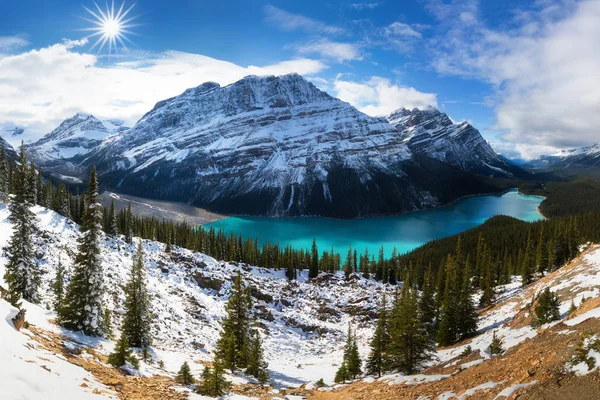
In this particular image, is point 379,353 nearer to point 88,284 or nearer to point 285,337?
point 285,337

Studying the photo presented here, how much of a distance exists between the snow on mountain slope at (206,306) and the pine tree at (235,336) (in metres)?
2.19

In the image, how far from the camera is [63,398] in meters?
9.72

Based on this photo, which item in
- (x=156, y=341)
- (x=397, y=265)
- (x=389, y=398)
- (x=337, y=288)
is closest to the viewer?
(x=389, y=398)

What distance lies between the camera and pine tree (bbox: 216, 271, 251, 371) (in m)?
26.5

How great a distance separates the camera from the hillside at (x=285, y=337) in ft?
40.2

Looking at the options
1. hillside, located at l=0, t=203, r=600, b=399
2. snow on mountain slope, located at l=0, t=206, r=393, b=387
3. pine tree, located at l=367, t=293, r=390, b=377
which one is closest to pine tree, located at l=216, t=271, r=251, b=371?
hillside, located at l=0, t=203, r=600, b=399

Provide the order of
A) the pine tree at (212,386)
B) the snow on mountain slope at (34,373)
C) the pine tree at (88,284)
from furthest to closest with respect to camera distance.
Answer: the pine tree at (88,284)
the pine tree at (212,386)
the snow on mountain slope at (34,373)

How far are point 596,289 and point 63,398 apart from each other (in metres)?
33.2

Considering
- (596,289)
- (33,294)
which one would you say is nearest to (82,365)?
(33,294)

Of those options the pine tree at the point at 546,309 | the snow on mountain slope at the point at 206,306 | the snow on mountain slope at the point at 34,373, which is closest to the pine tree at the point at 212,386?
the snow on mountain slope at the point at 206,306

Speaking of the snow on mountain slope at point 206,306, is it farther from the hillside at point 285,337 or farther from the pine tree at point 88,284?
the pine tree at point 88,284

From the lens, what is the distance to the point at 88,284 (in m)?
22.3

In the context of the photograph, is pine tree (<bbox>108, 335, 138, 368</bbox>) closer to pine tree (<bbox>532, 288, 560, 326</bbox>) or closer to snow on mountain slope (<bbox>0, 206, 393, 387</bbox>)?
snow on mountain slope (<bbox>0, 206, 393, 387</bbox>)

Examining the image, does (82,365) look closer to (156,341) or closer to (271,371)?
(156,341)
